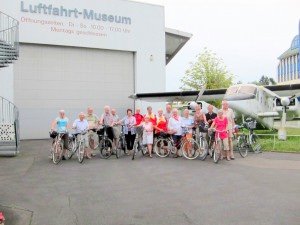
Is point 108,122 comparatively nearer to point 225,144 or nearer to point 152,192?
point 225,144

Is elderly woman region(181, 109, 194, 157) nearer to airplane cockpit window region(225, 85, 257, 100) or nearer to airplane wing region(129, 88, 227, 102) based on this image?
airplane cockpit window region(225, 85, 257, 100)

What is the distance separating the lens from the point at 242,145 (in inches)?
450

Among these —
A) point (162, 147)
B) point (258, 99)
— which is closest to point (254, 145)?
point (162, 147)

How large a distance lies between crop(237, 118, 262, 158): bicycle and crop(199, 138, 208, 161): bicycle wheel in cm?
119

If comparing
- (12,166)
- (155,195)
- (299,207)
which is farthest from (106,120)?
(299,207)

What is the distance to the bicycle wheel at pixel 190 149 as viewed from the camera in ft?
35.9

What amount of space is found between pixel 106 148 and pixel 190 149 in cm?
272

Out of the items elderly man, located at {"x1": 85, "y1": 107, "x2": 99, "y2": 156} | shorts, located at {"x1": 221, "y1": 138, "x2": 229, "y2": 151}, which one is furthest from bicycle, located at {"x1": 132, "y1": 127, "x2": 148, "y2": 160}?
shorts, located at {"x1": 221, "y1": 138, "x2": 229, "y2": 151}

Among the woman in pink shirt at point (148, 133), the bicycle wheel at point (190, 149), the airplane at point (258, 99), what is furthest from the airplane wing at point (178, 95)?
the bicycle wheel at point (190, 149)

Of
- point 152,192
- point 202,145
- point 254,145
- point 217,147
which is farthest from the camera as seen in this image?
point 254,145

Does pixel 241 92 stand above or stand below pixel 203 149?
above

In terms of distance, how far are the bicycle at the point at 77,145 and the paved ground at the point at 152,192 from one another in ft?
0.98

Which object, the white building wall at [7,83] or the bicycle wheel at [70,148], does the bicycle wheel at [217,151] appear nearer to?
the bicycle wheel at [70,148]

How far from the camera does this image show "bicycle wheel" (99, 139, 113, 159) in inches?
454
